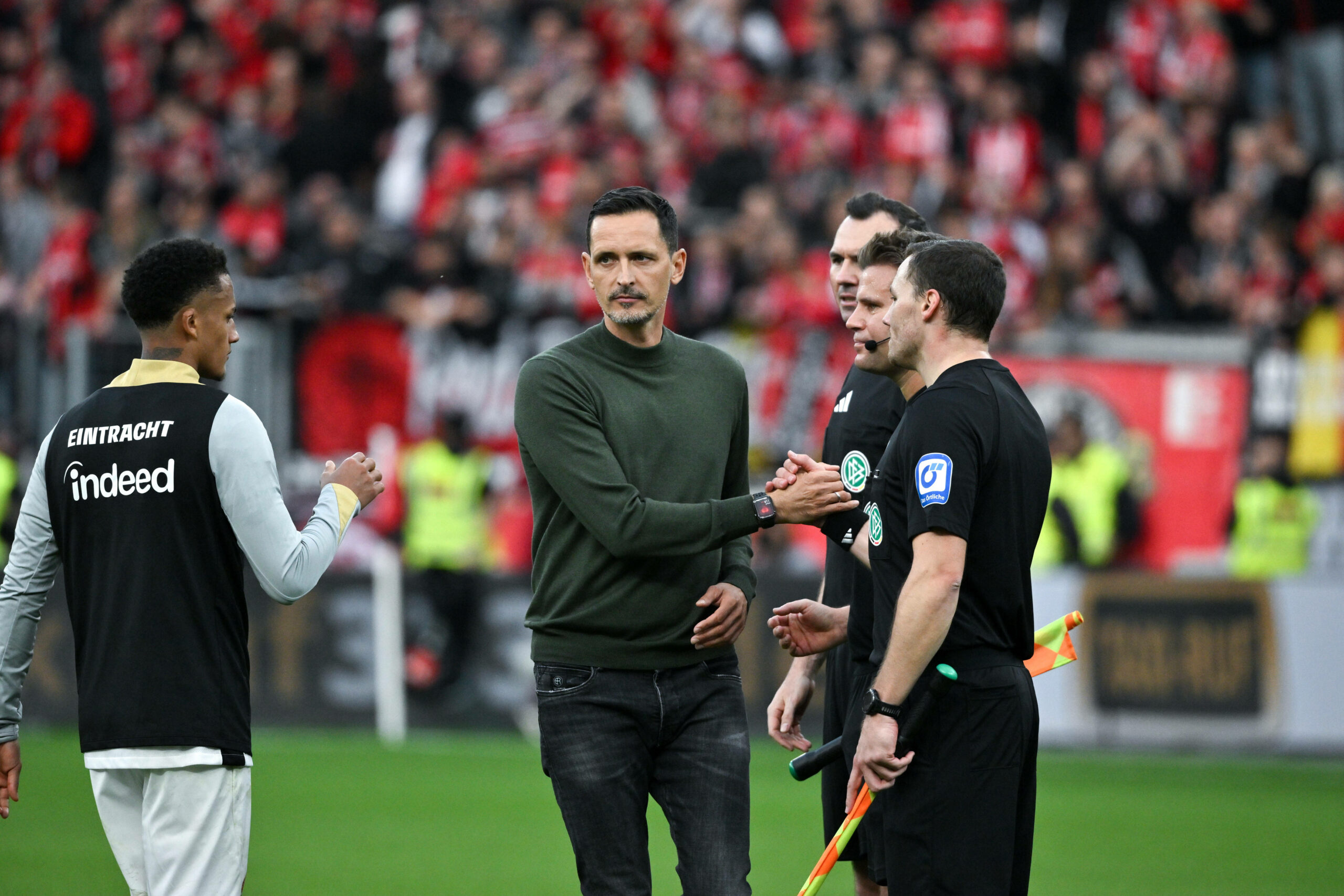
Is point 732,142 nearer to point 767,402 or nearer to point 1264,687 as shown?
point 767,402

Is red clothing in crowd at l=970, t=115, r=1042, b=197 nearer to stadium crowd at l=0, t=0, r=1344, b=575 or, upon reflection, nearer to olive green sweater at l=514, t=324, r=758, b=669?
stadium crowd at l=0, t=0, r=1344, b=575

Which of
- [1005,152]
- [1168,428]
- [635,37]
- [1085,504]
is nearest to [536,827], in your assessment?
[1085,504]

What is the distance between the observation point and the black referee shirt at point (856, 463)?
5.08 metres

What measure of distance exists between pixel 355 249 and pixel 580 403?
11227mm

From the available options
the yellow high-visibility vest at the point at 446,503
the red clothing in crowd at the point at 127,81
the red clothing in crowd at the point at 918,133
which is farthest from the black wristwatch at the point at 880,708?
the red clothing in crowd at the point at 127,81

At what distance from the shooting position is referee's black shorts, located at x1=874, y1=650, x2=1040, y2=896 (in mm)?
4340

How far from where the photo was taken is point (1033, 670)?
5.03m

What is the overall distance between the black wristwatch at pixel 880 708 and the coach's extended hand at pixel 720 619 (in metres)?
0.51

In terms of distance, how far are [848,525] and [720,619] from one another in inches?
21.7

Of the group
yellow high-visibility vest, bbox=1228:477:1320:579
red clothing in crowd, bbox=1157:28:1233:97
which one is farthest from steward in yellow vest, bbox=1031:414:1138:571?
red clothing in crowd, bbox=1157:28:1233:97

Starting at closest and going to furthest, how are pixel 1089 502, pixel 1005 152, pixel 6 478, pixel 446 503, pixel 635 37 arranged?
1. pixel 1089 502
2. pixel 6 478
3. pixel 446 503
4. pixel 1005 152
5. pixel 635 37

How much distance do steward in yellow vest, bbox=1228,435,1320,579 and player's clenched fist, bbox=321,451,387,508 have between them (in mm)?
9739

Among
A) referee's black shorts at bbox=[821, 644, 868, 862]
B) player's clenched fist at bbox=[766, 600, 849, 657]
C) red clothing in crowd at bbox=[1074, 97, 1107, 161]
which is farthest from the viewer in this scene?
red clothing in crowd at bbox=[1074, 97, 1107, 161]

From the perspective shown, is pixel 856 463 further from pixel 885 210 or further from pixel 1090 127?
pixel 1090 127
